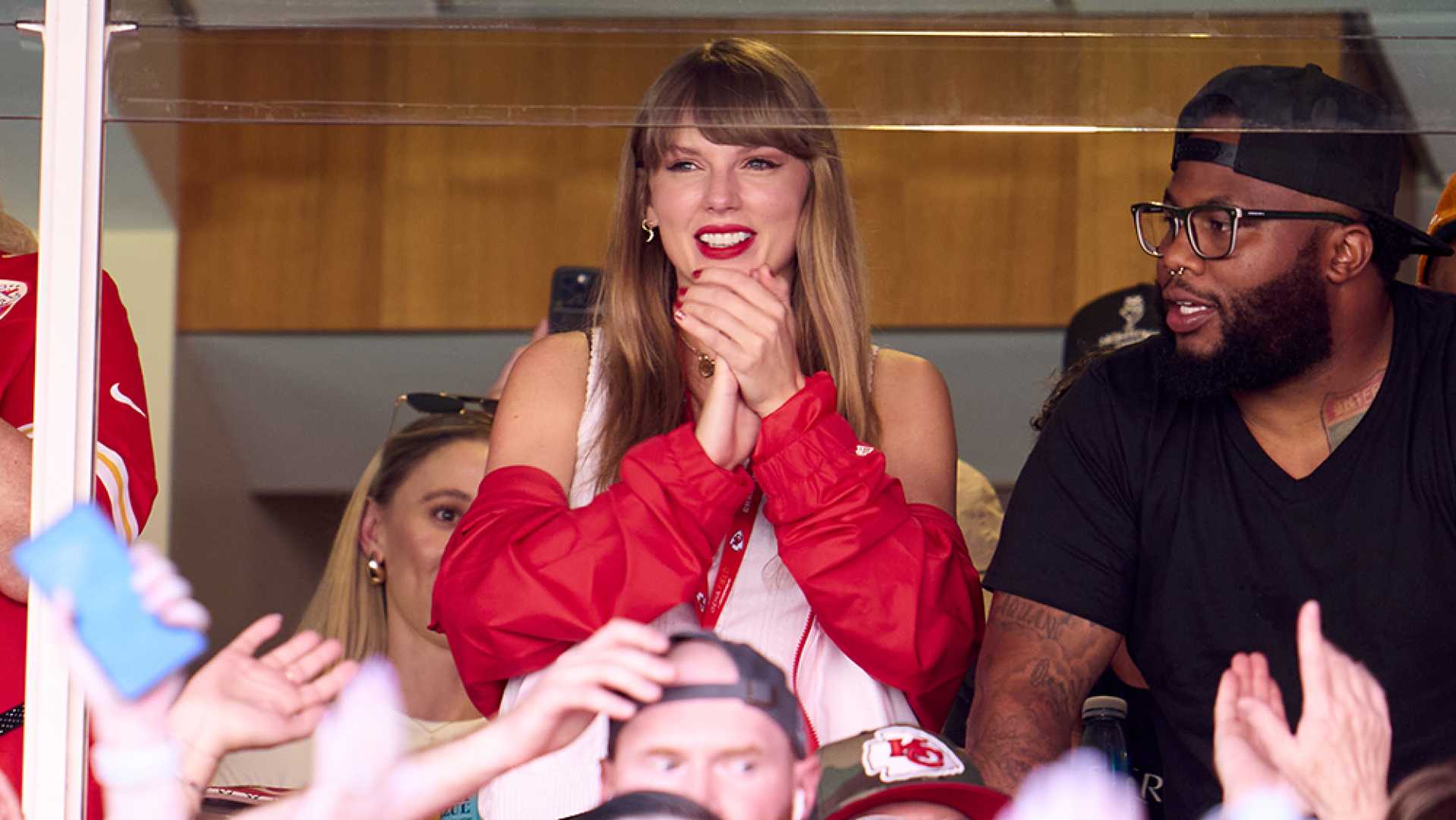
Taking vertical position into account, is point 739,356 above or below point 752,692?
above

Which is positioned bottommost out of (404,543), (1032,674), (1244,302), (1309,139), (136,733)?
(404,543)

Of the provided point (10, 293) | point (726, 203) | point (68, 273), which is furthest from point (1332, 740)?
point (10, 293)

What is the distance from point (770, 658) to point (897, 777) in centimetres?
18

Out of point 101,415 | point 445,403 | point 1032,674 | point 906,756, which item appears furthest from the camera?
point 445,403

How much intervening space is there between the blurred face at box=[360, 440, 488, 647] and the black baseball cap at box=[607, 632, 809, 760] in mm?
1417

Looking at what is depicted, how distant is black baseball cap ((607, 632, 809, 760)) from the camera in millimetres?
1312

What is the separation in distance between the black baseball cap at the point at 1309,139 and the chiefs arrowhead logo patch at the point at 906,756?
0.50m

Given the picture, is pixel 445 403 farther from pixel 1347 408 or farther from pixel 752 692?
pixel 752 692

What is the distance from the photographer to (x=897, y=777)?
1368 millimetres

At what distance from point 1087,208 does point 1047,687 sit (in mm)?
1963

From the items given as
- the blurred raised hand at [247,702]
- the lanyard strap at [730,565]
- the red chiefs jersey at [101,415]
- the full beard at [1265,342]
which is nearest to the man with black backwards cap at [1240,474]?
the full beard at [1265,342]

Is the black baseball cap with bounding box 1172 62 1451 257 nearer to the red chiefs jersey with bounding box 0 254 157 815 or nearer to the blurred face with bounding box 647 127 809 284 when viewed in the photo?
the blurred face with bounding box 647 127 809 284

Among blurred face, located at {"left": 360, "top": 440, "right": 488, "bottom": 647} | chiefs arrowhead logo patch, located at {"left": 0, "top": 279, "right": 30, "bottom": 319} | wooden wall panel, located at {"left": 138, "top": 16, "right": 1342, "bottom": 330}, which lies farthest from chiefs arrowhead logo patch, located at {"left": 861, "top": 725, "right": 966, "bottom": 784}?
wooden wall panel, located at {"left": 138, "top": 16, "right": 1342, "bottom": 330}

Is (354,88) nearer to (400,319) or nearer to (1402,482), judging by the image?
(1402,482)
